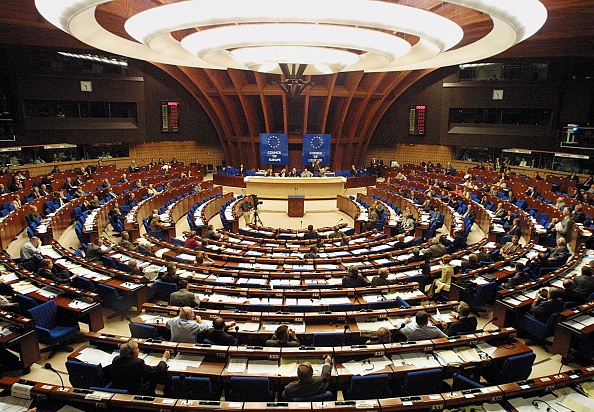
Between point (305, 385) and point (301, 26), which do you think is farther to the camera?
point (301, 26)

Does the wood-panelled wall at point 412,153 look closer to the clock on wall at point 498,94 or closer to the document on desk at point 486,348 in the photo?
the clock on wall at point 498,94

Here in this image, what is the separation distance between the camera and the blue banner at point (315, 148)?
29.3 m

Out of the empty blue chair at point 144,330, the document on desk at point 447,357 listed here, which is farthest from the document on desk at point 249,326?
the document on desk at point 447,357

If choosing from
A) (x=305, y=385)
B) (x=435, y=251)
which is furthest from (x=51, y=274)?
(x=435, y=251)

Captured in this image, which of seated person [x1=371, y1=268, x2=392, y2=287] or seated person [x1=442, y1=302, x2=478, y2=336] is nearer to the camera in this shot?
seated person [x1=442, y1=302, x2=478, y2=336]

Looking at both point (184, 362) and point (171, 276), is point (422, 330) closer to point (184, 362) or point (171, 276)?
point (184, 362)

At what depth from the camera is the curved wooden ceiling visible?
21.5 m

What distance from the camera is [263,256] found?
12.7 metres

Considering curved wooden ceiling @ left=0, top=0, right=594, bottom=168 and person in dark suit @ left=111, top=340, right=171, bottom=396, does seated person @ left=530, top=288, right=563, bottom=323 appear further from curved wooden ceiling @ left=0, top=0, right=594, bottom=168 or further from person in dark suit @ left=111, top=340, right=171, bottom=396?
curved wooden ceiling @ left=0, top=0, right=594, bottom=168

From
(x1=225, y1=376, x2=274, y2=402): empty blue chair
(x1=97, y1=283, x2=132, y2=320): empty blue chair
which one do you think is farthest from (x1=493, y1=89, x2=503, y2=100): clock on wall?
(x1=225, y1=376, x2=274, y2=402): empty blue chair

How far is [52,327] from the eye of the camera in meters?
8.27

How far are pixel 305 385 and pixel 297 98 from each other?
26775 millimetres

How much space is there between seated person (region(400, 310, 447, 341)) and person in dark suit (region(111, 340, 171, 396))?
4.04 m

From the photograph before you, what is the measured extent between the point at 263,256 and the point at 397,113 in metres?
25.0
